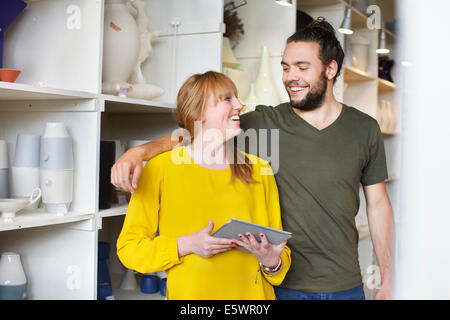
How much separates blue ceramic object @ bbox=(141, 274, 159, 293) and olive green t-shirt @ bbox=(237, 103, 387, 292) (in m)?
0.54

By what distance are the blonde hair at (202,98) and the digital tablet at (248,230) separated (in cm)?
14

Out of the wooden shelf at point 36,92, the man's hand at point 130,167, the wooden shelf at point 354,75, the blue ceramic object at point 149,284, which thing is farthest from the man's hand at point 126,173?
the wooden shelf at point 354,75

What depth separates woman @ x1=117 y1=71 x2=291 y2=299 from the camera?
88 cm

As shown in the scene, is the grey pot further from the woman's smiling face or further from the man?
the woman's smiling face

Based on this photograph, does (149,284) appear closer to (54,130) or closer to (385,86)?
(54,130)

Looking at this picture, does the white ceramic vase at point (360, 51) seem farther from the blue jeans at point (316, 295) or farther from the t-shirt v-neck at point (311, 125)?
the blue jeans at point (316, 295)

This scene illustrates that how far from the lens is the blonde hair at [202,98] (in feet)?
3.06

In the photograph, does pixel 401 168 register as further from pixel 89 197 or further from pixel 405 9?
pixel 89 197

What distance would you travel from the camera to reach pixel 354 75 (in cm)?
246

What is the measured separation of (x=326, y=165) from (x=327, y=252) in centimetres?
20

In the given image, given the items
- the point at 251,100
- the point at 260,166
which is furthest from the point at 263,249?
the point at 251,100

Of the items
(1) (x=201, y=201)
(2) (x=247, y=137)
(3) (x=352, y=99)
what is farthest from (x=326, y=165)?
(3) (x=352, y=99)

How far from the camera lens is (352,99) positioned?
2.64 meters

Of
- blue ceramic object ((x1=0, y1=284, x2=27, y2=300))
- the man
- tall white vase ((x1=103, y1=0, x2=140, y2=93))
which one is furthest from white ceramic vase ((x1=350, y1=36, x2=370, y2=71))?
blue ceramic object ((x1=0, y1=284, x2=27, y2=300))
